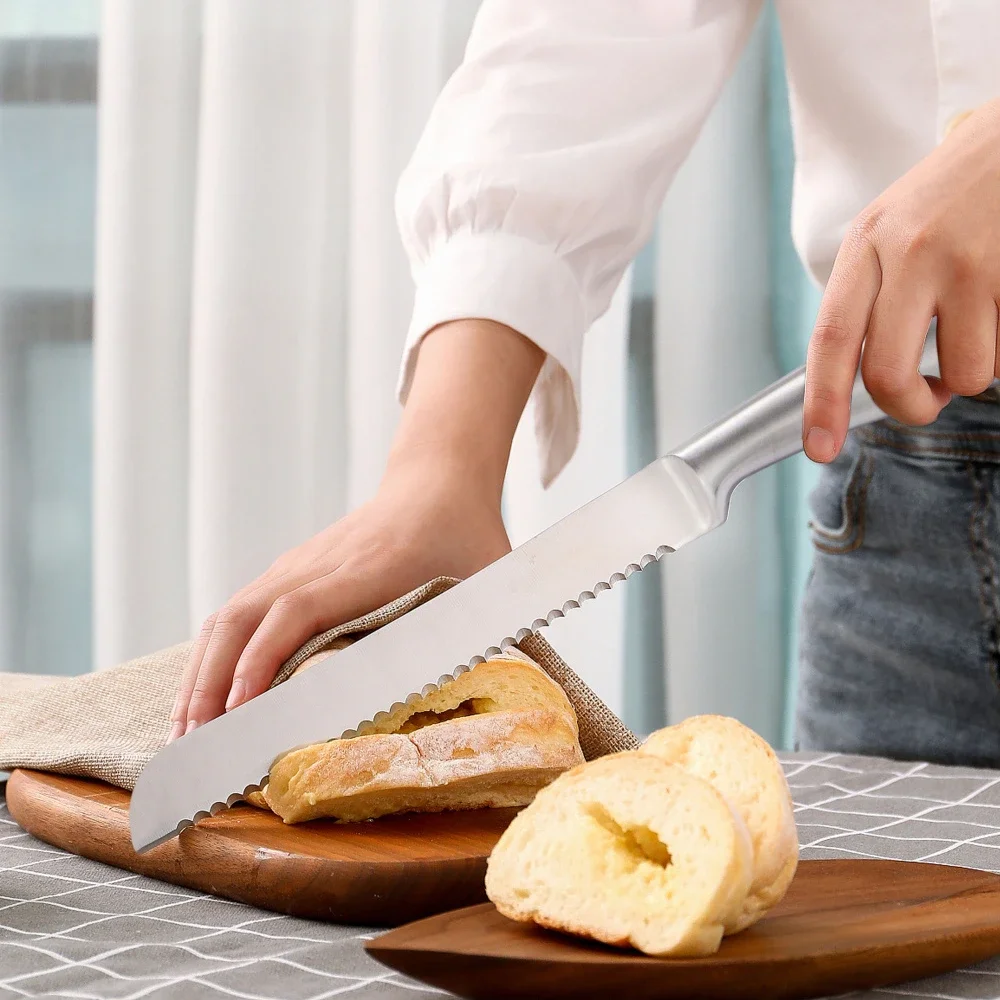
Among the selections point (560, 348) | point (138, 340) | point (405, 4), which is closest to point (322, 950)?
point (560, 348)

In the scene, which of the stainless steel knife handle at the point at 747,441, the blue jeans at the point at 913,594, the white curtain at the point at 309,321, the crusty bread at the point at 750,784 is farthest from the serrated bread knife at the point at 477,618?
the white curtain at the point at 309,321

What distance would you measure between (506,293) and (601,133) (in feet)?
0.64

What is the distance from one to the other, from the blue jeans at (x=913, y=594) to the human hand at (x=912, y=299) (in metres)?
0.39

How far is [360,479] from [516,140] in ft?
3.08

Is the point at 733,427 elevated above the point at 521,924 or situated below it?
above

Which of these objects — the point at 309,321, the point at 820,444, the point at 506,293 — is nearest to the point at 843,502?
the point at 506,293

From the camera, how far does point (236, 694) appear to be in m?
0.71

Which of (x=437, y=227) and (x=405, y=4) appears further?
(x=405, y=4)

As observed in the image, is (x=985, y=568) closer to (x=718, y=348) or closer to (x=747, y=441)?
(x=747, y=441)

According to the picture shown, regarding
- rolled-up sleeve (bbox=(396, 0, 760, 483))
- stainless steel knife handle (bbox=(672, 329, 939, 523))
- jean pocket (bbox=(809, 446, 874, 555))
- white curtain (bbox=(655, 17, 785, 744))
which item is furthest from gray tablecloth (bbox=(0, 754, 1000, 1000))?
white curtain (bbox=(655, 17, 785, 744))

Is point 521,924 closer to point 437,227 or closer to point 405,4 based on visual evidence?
point 437,227

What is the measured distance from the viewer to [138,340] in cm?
188

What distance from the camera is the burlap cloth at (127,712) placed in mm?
731

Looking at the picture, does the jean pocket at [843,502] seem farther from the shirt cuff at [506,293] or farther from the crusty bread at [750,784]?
the crusty bread at [750,784]
